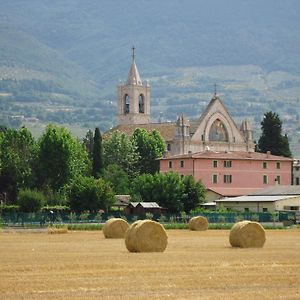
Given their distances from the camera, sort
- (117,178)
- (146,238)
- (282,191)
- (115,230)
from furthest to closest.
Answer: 1. (117,178)
2. (282,191)
3. (115,230)
4. (146,238)

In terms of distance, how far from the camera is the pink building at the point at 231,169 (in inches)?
5271

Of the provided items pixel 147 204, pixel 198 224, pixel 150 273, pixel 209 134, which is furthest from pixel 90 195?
pixel 150 273

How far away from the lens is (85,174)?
452 feet

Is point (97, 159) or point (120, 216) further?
point (97, 159)

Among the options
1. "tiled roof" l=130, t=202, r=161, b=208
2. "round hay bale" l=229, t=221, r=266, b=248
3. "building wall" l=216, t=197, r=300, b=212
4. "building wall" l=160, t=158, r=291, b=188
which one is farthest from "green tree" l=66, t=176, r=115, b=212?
"round hay bale" l=229, t=221, r=266, b=248

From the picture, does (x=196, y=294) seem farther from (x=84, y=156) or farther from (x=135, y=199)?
(x=84, y=156)

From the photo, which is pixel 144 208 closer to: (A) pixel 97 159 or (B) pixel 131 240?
(A) pixel 97 159

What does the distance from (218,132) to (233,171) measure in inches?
1256

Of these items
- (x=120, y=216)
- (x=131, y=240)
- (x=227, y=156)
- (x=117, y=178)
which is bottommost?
(x=131, y=240)

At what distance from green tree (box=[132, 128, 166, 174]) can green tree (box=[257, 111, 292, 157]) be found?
58.2 feet

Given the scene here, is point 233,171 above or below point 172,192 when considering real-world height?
above

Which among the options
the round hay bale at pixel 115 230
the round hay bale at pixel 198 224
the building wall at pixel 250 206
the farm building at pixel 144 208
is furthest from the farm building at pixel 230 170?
the round hay bale at pixel 115 230

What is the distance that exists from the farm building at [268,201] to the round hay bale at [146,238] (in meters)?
65.7

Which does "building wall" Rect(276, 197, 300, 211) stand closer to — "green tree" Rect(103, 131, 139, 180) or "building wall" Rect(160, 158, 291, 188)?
"building wall" Rect(160, 158, 291, 188)
